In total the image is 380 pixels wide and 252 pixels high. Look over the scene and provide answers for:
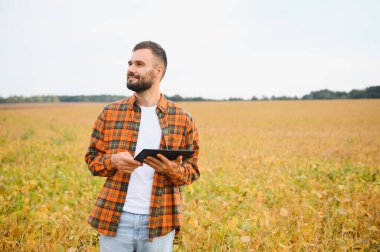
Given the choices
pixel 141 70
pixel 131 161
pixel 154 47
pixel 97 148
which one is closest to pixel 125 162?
pixel 131 161

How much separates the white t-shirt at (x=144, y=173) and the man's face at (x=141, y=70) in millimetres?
207

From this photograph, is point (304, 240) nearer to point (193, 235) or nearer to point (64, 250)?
point (193, 235)

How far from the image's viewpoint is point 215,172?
303 inches

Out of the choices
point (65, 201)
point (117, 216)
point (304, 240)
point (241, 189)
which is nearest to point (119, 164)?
point (117, 216)

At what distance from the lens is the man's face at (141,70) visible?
220cm

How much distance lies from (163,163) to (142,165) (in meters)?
0.20

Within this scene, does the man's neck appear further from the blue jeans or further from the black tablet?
the blue jeans

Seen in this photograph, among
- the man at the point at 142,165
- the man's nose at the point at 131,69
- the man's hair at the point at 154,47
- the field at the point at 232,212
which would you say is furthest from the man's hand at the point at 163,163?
the field at the point at 232,212

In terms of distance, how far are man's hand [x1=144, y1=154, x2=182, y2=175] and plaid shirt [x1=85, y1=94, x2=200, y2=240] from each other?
0.34 feet

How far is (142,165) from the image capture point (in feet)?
6.78

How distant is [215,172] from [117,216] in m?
5.75

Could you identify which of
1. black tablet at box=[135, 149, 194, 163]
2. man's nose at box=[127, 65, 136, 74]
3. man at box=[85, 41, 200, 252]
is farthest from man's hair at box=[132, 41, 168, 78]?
black tablet at box=[135, 149, 194, 163]

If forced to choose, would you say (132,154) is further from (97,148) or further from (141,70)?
(141,70)

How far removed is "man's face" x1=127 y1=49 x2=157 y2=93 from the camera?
7.20 feet
